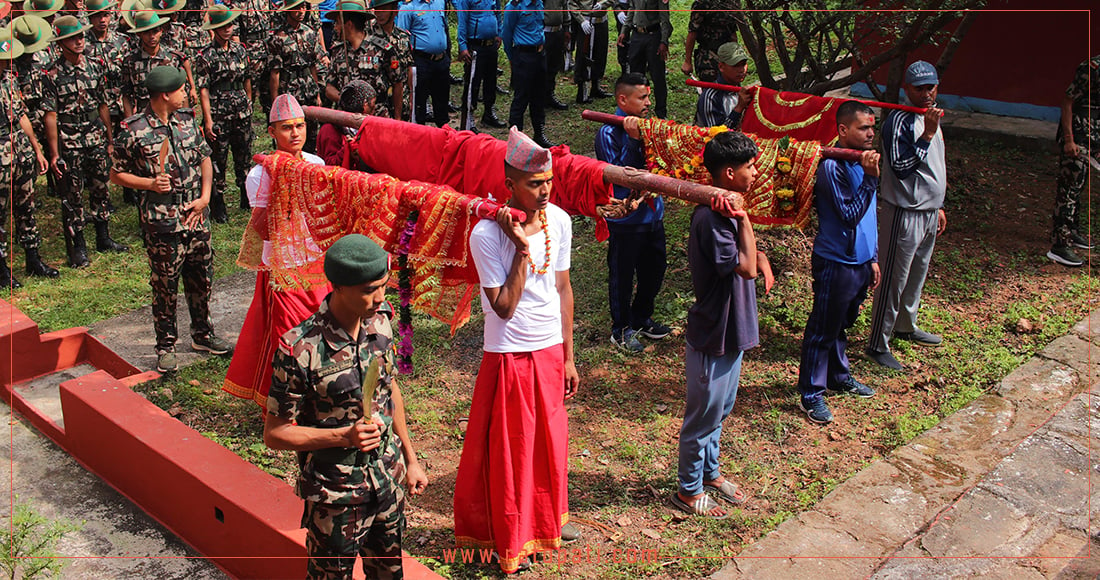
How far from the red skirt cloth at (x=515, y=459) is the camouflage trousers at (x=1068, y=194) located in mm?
5859

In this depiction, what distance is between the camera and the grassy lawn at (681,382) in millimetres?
5012

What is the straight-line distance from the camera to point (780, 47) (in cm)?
835

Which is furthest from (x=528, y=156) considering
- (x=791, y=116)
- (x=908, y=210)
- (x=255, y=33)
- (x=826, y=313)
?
(x=255, y=33)

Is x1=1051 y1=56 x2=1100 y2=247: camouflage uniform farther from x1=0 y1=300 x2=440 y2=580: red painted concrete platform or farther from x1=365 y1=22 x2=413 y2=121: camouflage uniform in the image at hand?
x1=0 y1=300 x2=440 y2=580: red painted concrete platform

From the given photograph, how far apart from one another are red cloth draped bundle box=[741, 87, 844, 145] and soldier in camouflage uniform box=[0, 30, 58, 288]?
5.71 metres

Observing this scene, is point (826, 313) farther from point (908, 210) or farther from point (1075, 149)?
point (1075, 149)

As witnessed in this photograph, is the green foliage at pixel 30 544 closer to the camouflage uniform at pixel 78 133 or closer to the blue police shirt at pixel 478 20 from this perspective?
the camouflage uniform at pixel 78 133

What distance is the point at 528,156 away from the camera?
13.1ft

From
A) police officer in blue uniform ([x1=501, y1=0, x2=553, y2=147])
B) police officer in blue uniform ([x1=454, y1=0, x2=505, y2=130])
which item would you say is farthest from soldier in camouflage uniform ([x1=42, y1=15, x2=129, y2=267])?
police officer in blue uniform ([x1=501, y1=0, x2=553, y2=147])

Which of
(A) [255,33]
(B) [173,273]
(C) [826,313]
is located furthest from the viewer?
(A) [255,33]

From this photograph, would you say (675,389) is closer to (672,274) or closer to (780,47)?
(672,274)

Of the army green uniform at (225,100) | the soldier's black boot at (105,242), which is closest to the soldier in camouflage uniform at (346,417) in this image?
the soldier's black boot at (105,242)

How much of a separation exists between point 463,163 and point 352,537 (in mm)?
2156

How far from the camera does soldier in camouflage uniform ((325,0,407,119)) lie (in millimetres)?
8938
